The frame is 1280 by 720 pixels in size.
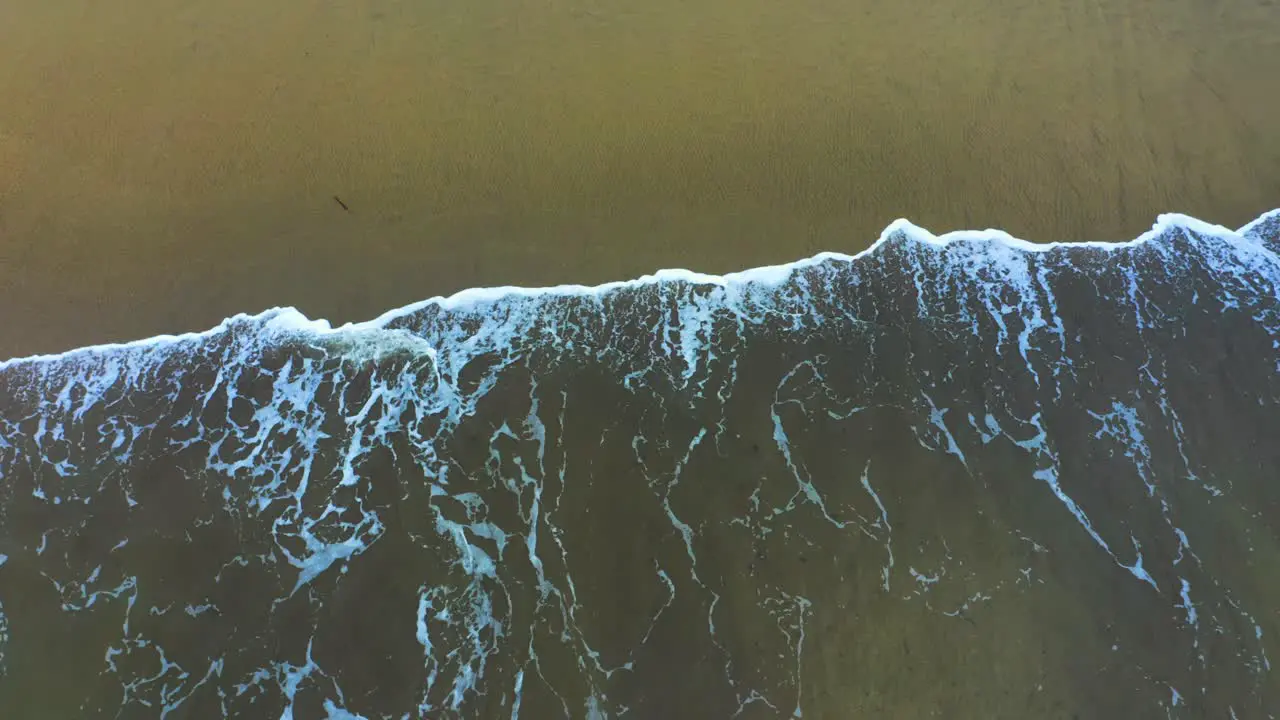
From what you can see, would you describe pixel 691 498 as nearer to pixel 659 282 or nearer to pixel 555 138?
pixel 659 282

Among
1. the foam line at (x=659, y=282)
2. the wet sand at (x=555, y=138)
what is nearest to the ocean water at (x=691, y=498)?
the foam line at (x=659, y=282)

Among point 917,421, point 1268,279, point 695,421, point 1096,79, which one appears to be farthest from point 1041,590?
point 1096,79

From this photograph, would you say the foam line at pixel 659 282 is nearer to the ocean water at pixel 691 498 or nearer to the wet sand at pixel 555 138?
the ocean water at pixel 691 498

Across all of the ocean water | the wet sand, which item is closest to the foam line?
the ocean water

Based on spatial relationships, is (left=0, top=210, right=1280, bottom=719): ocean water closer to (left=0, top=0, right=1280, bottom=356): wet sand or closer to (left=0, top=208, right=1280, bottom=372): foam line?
(left=0, top=208, right=1280, bottom=372): foam line

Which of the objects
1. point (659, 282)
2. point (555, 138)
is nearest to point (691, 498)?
point (659, 282)

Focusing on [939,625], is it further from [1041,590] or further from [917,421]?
[917,421]

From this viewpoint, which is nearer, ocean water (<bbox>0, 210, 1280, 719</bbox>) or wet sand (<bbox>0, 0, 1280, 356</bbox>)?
ocean water (<bbox>0, 210, 1280, 719</bbox>)
